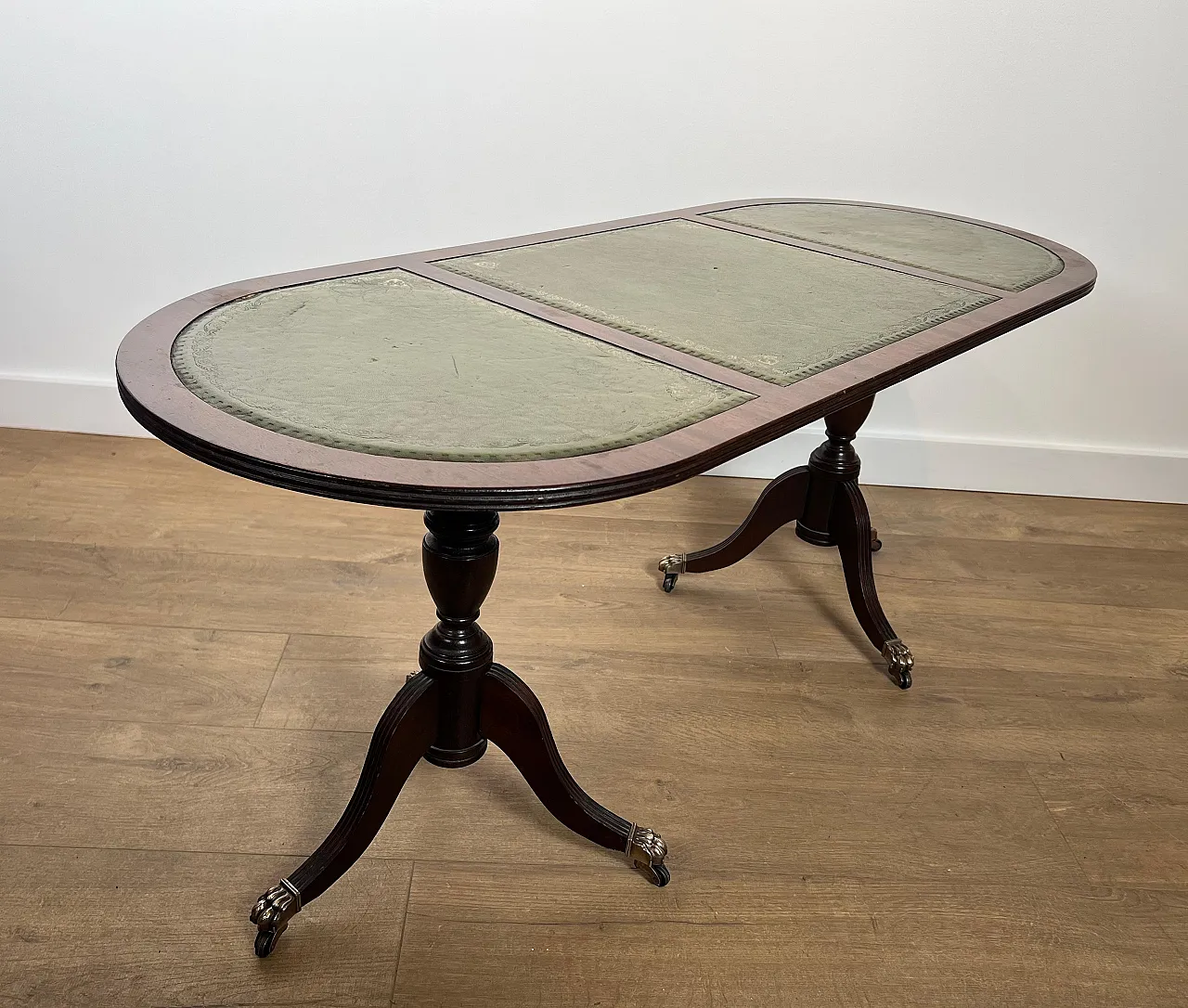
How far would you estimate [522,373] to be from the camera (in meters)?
1.15

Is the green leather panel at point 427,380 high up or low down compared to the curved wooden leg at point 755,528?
up

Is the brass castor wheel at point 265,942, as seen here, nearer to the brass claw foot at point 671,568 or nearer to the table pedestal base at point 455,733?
the table pedestal base at point 455,733

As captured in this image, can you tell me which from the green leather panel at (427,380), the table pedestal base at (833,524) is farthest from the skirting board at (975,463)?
the green leather panel at (427,380)

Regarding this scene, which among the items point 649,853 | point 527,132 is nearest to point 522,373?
point 649,853

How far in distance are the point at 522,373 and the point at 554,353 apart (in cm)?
8

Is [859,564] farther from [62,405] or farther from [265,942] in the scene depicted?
[62,405]

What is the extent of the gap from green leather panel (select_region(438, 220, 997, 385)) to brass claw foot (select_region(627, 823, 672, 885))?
0.67 metres

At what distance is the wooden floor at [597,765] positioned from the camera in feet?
4.43

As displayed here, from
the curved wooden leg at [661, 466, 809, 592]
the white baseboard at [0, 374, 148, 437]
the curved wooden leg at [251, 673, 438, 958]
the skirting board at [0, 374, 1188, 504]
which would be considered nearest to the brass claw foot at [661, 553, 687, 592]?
the curved wooden leg at [661, 466, 809, 592]

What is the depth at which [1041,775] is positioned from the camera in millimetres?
1748

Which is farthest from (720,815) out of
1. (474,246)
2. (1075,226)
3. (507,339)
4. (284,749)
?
(1075,226)

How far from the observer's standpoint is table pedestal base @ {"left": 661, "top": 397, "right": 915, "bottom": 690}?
6.58 ft

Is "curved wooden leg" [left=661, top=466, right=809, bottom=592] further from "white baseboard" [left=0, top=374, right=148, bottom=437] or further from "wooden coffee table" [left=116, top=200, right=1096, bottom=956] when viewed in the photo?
"white baseboard" [left=0, top=374, right=148, bottom=437]

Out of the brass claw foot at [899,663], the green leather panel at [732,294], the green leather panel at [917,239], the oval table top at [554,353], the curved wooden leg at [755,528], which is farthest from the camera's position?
the curved wooden leg at [755,528]
